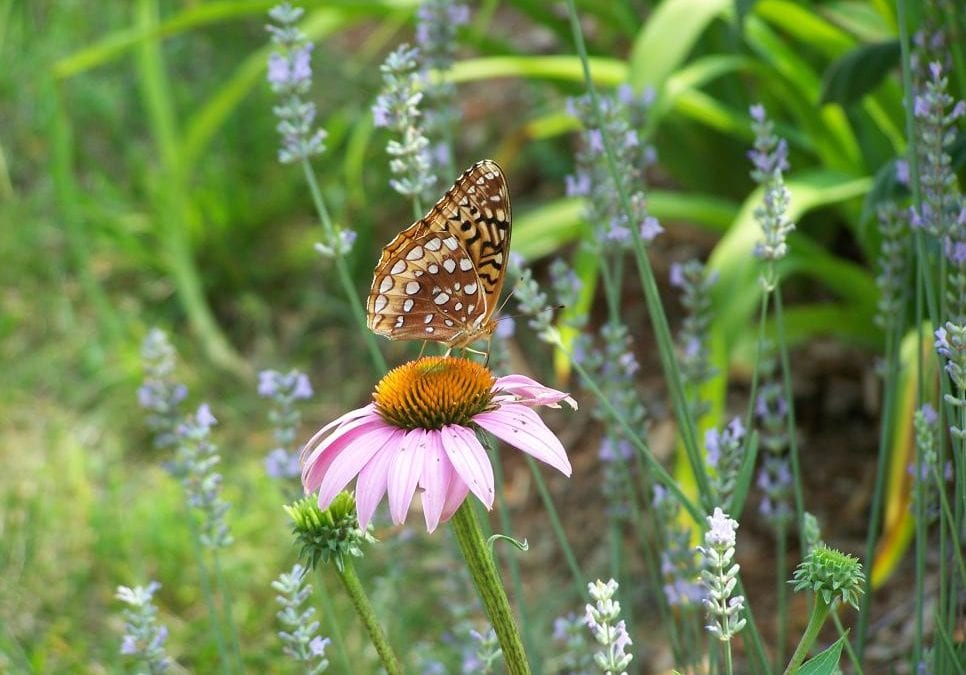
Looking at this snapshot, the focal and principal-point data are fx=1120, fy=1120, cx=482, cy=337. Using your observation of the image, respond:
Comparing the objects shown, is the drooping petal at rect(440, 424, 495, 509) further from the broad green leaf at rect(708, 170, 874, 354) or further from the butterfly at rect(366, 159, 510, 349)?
the broad green leaf at rect(708, 170, 874, 354)

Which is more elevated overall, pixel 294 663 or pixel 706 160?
pixel 706 160

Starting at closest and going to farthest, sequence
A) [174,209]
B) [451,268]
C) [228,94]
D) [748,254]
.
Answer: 1. [451,268]
2. [748,254]
3. [228,94]
4. [174,209]

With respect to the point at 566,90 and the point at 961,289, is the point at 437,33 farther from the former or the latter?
the point at 566,90

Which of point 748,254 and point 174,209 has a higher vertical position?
point 174,209

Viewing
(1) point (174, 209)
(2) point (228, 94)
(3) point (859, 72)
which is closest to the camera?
(3) point (859, 72)

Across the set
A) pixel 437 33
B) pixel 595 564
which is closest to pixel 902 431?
pixel 595 564

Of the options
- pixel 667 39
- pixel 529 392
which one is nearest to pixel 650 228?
pixel 529 392

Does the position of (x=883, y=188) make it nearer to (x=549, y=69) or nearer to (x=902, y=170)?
(x=902, y=170)
